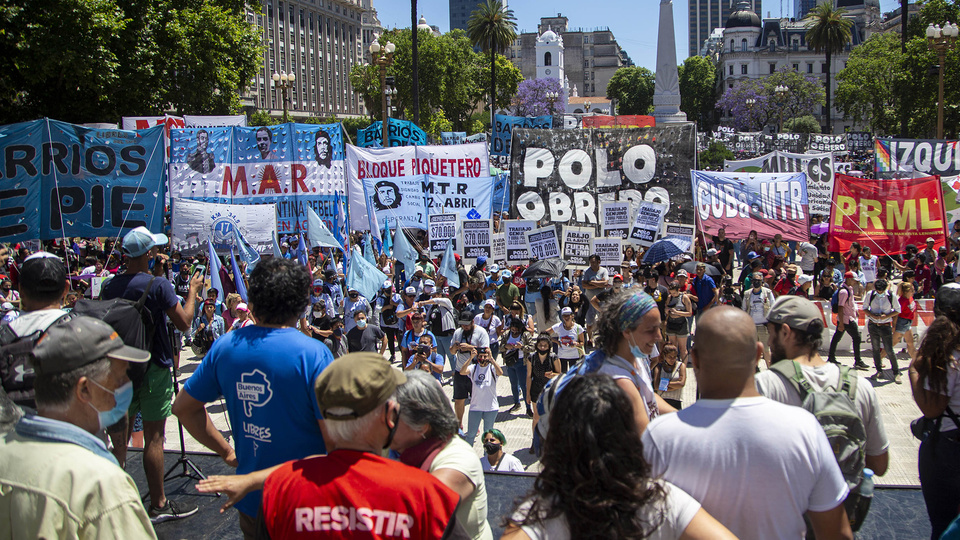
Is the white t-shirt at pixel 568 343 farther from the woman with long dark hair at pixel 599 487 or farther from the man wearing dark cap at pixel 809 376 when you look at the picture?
the woman with long dark hair at pixel 599 487

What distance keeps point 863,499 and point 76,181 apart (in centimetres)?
983

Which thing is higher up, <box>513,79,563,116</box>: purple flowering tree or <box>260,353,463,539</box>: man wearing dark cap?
<box>513,79,563,116</box>: purple flowering tree

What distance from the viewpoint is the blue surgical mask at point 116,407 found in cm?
204

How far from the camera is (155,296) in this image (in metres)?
3.60

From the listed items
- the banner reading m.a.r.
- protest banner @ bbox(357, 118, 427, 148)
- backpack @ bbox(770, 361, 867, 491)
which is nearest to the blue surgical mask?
backpack @ bbox(770, 361, 867, 491)

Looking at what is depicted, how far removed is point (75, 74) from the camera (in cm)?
2161

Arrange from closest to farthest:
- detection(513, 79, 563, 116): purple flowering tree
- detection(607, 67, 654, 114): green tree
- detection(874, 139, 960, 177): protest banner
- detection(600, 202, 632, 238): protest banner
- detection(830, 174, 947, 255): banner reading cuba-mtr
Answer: detection(830, 174, 947, 255): banner reading cuba-mtr < detection(600, 202, 632, 238): protest banner < detection(874, 139, 960, 177): protest banner < detection(513, 79, 563, 116): purple flowering tree < detection(607, 67, 654, 114): green tree

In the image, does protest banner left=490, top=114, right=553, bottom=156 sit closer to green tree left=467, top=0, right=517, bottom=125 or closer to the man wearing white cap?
the man wearing white cap

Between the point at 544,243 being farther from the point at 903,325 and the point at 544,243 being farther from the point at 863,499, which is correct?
the point at 863,499

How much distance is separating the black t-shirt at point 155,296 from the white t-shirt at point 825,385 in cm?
281

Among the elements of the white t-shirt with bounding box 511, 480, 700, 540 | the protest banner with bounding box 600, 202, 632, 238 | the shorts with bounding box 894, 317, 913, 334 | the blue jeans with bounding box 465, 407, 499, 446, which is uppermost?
the protest banner with bounding box 600, 202, 632, 238

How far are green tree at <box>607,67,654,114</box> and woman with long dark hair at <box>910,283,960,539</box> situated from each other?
110m

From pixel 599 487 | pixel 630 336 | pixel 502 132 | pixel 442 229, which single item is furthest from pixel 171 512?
pixel 502 132

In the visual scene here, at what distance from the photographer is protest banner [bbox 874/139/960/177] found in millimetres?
15945
